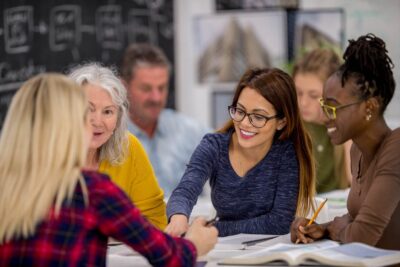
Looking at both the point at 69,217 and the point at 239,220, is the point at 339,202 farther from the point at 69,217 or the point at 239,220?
the point at 69,217

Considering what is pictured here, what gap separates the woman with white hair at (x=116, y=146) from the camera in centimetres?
299

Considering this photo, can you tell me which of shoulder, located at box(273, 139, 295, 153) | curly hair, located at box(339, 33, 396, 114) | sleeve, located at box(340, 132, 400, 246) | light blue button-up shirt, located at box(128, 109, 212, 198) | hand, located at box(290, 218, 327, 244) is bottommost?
light blue button-up shirt, located at box(128, 109, 212, 198)

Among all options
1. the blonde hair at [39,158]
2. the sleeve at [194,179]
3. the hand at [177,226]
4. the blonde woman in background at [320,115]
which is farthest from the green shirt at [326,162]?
the blonde hair at [39,158]

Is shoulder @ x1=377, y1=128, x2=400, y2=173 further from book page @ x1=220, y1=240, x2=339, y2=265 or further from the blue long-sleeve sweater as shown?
the blue long-sleeve sweater

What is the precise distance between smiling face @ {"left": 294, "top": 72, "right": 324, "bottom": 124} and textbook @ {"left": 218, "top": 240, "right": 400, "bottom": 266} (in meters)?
1.98

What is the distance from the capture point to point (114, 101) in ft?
9.93

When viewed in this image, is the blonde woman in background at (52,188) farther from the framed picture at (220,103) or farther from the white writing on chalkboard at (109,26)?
the framed picture at (220,103)

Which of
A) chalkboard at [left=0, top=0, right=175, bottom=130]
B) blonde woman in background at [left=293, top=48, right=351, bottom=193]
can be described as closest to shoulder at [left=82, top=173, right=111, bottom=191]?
blonde woman in background at [left=293, top=48, right=351, bottom=193]

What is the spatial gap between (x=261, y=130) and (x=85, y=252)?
4.10 ft

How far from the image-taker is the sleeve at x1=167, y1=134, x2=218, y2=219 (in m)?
2.84

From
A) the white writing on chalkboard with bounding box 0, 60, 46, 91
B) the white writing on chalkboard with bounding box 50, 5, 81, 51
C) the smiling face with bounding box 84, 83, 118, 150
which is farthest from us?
the white writing on chalkboard with bounding box 50, 5, 81, 51

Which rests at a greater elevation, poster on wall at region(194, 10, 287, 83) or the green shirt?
poster on wall at region(194, 10, 287, 83)

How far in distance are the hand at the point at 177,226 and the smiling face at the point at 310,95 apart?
176 centimetres

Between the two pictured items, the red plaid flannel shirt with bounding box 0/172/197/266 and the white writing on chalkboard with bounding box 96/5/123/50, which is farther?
the white writing on chalkboard with bounding box 96/5/123/50
